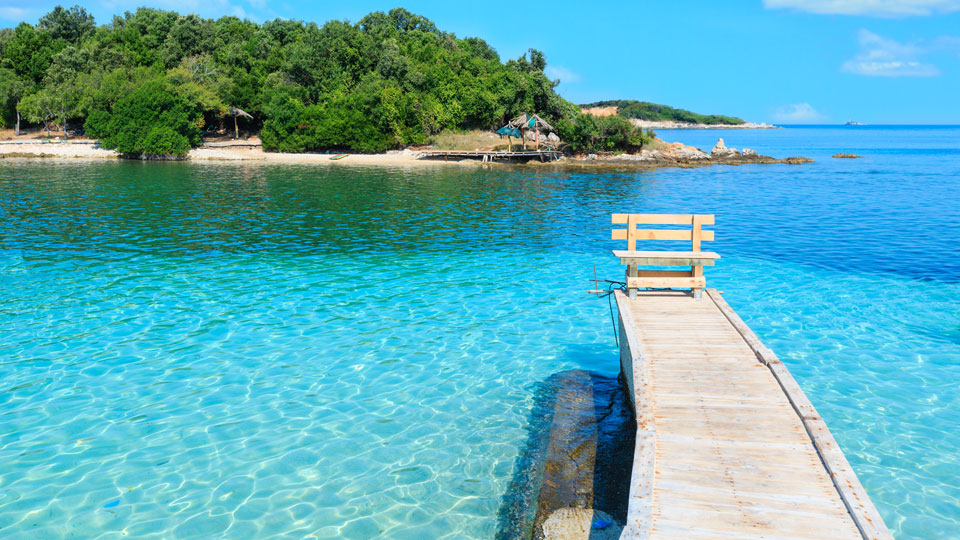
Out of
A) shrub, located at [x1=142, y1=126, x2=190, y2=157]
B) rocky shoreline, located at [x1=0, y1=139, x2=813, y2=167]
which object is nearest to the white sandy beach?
rocky shoreline, located at [x1=0, y1=139, x2=813, y2=167]

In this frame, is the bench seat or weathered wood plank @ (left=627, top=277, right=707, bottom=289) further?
weathered wood plank @ (left=627, top=277, right=707, bottom=289)

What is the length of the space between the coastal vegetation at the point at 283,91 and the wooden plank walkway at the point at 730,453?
187 feet

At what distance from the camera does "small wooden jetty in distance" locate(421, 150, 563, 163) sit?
6056 centimetres

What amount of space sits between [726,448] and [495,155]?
55.9m

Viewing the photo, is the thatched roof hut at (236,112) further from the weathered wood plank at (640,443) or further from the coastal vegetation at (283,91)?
the weathered wood plank at (640,443)

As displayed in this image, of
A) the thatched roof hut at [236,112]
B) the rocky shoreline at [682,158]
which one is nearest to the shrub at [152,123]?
the thatched roof hut at [236,112]

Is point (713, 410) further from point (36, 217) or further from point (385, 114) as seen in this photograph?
point (385, 114)

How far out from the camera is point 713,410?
23.5 feet

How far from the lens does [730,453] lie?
6.26 metres

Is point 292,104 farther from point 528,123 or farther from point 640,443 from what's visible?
point 640,443

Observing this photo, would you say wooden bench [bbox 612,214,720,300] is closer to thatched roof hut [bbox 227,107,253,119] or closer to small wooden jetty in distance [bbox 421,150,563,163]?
small wooden jetty in distance [bbox 421,150,563,163]

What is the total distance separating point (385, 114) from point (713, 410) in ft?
196

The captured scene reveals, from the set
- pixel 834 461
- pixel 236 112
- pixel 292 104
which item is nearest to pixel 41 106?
pixel 236 112

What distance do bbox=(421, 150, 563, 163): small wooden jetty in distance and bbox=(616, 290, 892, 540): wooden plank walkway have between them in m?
52.5
